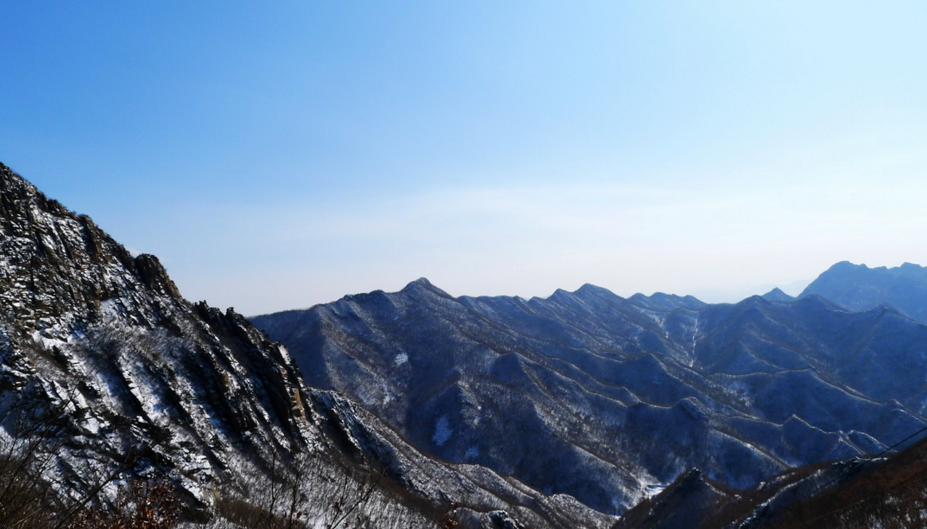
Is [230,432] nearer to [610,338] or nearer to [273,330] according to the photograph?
[273,330]

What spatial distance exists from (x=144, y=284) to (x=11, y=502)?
5151 centimetres

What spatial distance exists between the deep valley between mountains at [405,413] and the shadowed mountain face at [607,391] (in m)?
0.56

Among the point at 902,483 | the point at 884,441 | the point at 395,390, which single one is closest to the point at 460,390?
the point at 395,390

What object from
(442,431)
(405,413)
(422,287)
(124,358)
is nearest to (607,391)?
(442,431)

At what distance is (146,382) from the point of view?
139 feet

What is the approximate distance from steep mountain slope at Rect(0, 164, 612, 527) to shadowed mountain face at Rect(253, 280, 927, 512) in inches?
1647

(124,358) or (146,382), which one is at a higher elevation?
(124,358)

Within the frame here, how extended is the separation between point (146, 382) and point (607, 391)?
116435mm

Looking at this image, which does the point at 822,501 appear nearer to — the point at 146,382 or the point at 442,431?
the point at 146,382

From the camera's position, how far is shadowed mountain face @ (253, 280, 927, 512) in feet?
337

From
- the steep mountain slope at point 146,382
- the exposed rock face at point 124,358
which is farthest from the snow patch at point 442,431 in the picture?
the exposed rock face at point 124,358

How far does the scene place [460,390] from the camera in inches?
4552

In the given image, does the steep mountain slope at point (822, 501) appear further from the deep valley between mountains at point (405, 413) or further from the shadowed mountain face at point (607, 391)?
the shadowed mountain face at point (607, 391)

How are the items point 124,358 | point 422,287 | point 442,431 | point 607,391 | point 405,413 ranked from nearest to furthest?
point 124,358, point 442,431, point 405,413, point 607,391, point 422,287
